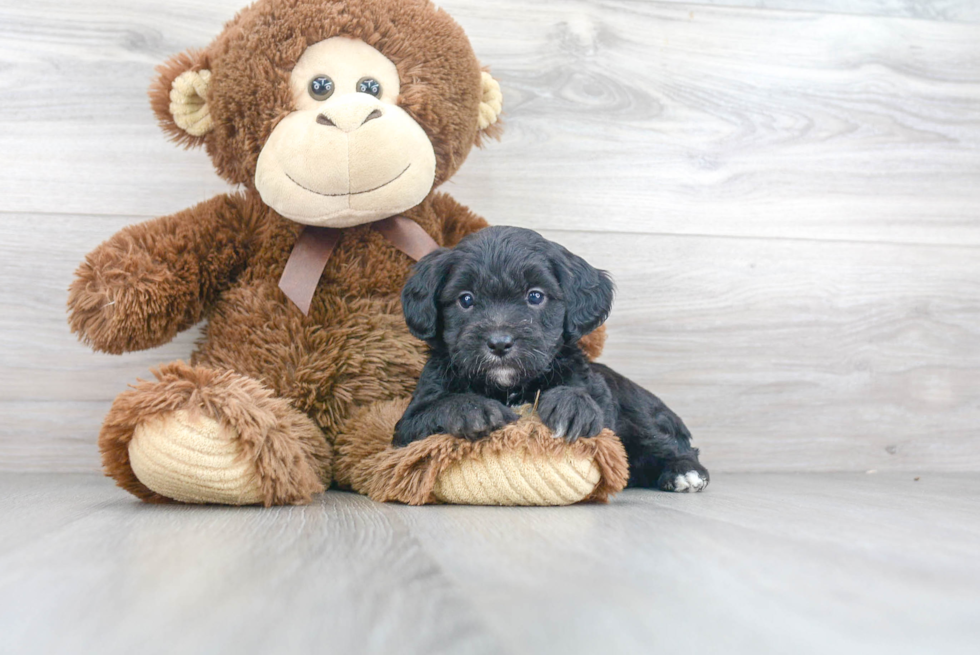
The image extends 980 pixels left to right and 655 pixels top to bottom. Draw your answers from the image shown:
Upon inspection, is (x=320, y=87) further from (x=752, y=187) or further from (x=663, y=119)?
(x=752, y=187)

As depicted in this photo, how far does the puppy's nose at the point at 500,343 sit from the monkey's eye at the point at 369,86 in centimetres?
54

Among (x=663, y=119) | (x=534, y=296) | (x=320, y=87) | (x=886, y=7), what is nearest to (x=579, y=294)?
(x=534, y=296)

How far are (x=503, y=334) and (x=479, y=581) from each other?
0.53 m

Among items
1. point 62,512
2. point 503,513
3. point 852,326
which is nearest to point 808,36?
point 852,326

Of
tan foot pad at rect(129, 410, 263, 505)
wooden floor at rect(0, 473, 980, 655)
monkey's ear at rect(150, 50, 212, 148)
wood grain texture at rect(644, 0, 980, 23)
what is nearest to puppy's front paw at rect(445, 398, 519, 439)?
wooden floor at rect(0, 473, 980, 655)

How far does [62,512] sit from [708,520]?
89 cm

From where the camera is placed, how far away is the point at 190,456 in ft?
3.62

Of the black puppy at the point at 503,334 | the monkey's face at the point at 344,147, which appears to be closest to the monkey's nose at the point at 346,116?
the monkey's face at the point at 344,147

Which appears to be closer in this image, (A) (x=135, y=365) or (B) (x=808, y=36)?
(A) (x=135, y=365)

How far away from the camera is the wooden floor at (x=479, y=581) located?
59 cm

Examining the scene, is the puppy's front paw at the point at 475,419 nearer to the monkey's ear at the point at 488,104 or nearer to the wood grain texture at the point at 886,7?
the monkey's ear at the point at 488,104

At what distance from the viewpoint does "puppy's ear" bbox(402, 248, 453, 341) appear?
130cm

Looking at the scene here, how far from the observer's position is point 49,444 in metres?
1.79

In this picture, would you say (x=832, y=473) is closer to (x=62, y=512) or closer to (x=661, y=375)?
(x=661, y=375)
